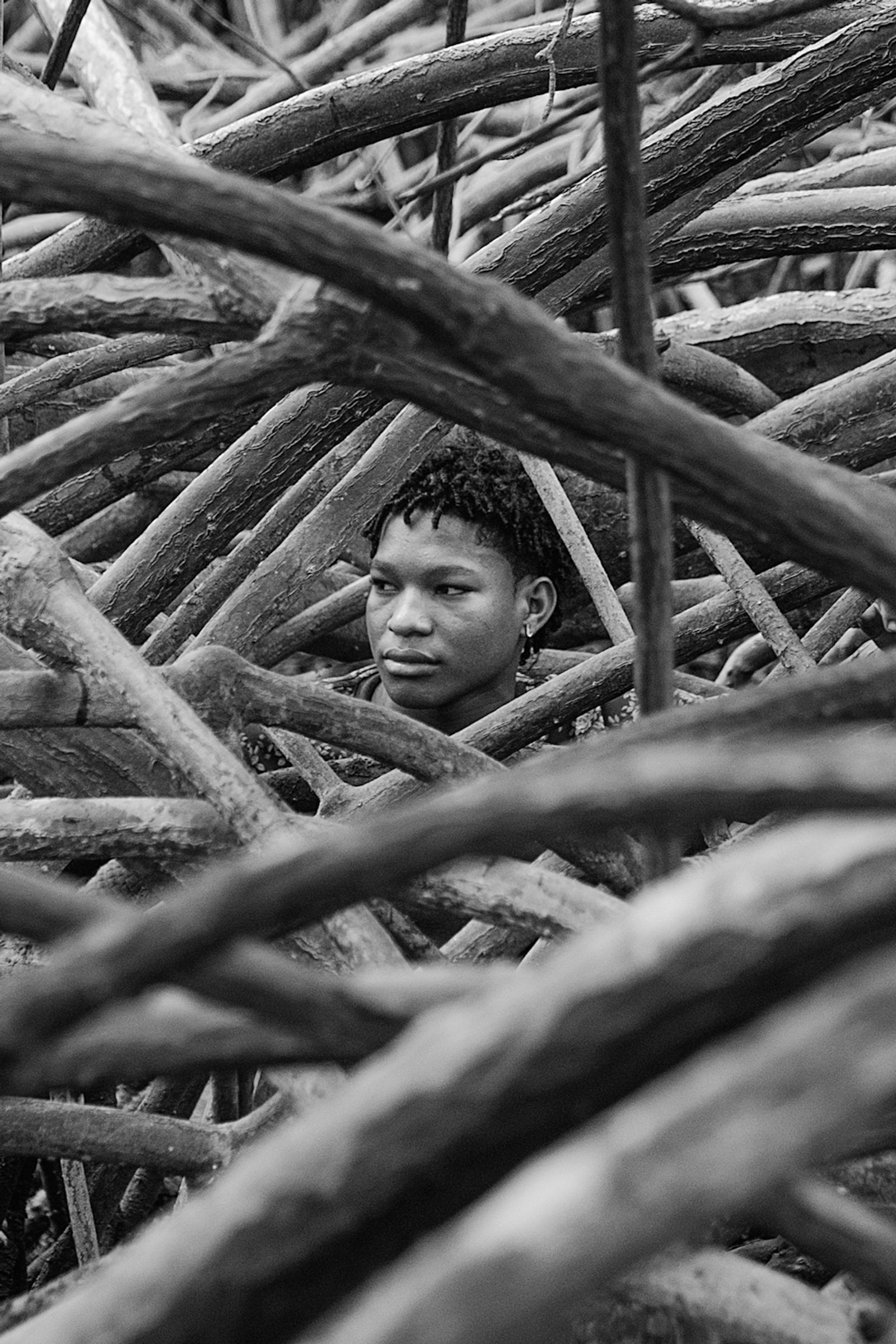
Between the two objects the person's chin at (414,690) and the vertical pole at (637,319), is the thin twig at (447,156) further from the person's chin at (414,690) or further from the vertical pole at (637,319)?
the vertical pole at (637,319)

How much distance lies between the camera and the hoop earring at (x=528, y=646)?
1.55m

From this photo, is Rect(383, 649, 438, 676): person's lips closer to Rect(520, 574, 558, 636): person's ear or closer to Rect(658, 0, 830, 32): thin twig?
Rect(520, 574, 558, 636): person's ear

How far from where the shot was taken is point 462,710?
1476mm

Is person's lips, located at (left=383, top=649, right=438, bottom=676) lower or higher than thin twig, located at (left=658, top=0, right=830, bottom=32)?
higher

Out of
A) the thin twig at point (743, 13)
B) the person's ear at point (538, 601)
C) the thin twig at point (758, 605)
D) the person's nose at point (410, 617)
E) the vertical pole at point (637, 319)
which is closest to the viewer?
the vertical pole at point (637, 319)

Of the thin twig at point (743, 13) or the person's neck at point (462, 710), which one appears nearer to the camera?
the thin twig at point (743, 13)

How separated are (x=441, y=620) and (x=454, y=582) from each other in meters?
0.04

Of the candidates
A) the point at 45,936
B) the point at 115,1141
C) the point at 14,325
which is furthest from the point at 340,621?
the point at 45,936

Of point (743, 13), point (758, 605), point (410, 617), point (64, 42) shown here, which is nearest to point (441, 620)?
point (410, 617)

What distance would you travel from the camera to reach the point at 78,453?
66 centimetres

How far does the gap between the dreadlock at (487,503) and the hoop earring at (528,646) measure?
0.18 feet

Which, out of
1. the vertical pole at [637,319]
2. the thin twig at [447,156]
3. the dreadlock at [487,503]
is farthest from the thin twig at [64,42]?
the vertical pole at [637,319]

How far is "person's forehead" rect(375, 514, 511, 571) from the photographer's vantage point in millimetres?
1442

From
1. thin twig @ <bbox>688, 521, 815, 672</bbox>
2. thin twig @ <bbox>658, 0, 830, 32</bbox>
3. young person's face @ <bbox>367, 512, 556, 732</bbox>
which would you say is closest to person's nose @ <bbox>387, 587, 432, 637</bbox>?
young person's face @ <bbox>367, 512, 556, 732</bbox>
